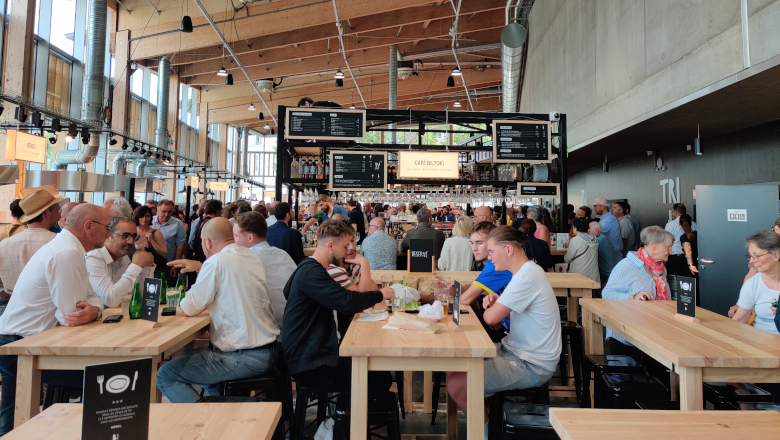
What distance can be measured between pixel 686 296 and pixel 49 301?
12.1 feet

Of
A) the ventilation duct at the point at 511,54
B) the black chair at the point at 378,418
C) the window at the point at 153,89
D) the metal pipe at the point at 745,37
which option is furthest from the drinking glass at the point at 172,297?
the window at the point at 153,89

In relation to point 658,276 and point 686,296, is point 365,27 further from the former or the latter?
point 686,296

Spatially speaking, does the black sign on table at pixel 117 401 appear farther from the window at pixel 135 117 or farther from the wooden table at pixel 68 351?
the window at pixel 135 117

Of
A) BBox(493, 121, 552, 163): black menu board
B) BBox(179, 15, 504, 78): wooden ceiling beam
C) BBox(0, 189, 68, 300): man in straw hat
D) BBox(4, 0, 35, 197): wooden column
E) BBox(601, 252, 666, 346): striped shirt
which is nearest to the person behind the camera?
BBox(0, 189, 68, 300): man in straw hat

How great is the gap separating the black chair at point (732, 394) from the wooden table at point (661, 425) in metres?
0.99

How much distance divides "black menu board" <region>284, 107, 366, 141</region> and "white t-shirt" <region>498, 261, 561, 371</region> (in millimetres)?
4625

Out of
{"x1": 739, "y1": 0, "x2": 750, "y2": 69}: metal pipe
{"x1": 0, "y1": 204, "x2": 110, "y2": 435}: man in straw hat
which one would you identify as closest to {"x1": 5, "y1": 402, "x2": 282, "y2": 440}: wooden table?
{"x1": 0, "y1": 204, "x2": 110, "y2": 435}: man in straw hat

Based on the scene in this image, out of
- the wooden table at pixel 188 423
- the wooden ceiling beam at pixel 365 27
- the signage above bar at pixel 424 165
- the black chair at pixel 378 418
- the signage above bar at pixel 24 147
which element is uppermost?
the wooden ceiling beam at pixel 365 27

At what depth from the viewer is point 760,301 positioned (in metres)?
2.85

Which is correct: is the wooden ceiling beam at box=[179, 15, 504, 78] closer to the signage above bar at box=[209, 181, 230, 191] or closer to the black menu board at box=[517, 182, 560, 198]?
the signage above bar at box=[209, 181, 230, 191]

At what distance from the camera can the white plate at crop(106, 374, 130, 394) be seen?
1119mm

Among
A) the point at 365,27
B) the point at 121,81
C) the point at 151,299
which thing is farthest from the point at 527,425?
the point at 121,81

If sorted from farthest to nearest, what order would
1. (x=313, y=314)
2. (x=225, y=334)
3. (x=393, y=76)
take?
(x=393, y=76)
(x=225, y=334)
(x=313, y=314)

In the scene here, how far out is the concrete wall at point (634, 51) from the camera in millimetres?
4230
